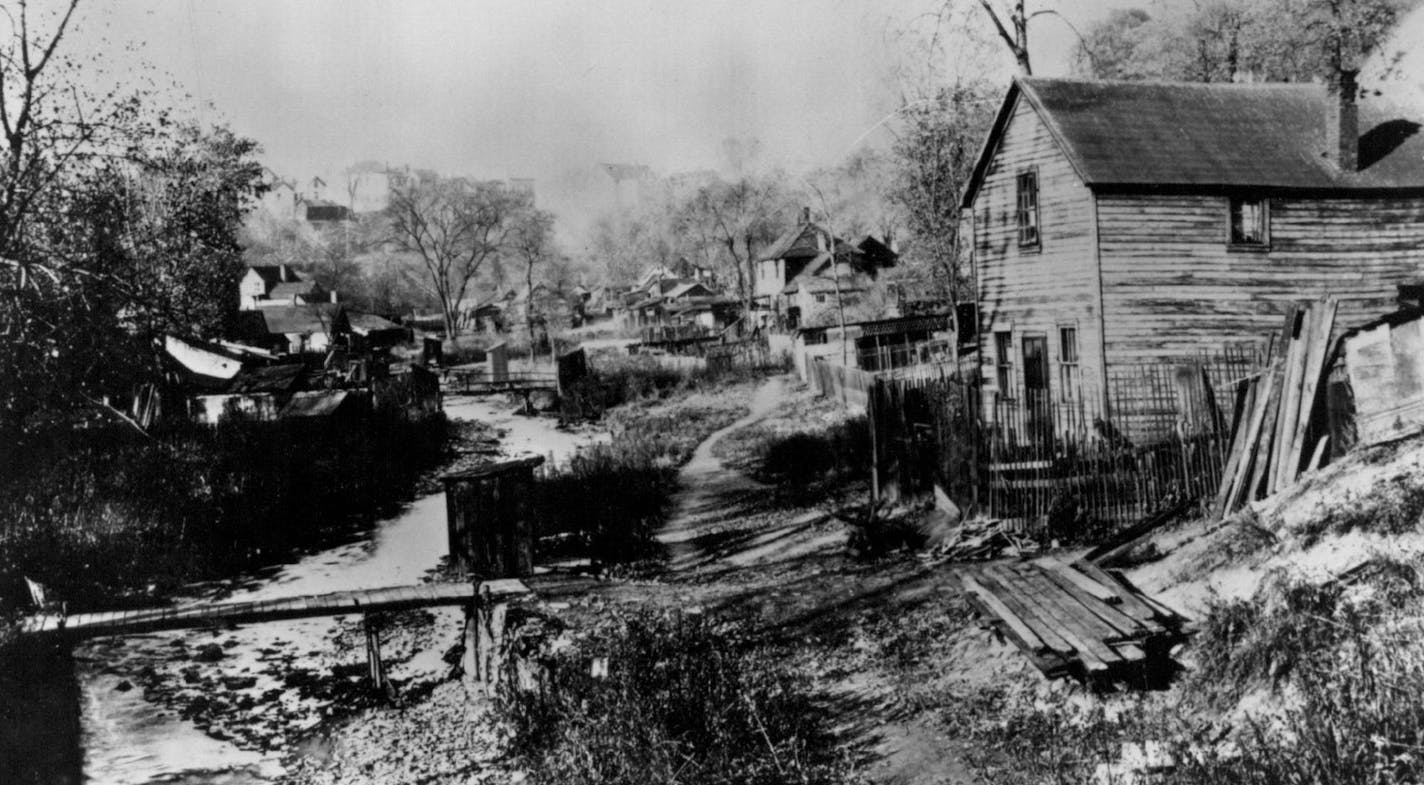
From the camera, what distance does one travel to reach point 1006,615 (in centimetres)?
851

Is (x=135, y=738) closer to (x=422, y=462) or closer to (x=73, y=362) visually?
(x=73, y=362)

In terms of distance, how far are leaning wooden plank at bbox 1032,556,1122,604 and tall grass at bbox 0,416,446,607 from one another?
1209cm

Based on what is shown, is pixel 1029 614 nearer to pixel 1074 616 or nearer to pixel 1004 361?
pixel 1074 616

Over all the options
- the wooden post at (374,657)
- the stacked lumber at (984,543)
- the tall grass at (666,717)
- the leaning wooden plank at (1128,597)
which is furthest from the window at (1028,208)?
the wooden post at (374,657)

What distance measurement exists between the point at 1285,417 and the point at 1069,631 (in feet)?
18.6

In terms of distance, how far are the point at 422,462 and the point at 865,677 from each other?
757 inches

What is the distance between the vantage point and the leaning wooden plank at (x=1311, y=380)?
35.8ft

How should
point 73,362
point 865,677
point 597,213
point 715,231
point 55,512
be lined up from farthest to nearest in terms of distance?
point 597,213 < point 715,231 < point 73,362 < point 55,512 < point 865,677

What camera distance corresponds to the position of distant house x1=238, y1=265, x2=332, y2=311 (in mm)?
80500

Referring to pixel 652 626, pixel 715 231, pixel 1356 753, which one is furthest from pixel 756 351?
pixel 715 231

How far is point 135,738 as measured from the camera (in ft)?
29.7

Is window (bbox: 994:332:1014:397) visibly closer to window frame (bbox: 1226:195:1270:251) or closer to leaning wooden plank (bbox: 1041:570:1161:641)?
window frame (bbox: 1226:195:1270:251)

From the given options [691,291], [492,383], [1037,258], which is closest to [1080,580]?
[1037,258]

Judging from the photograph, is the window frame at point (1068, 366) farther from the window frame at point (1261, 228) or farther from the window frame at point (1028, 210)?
the window frame at point (1261, 228)
